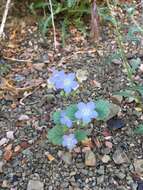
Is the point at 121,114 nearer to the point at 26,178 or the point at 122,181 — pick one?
the point at 122,181

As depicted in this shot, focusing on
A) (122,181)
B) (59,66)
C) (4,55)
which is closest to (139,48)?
(59,66)

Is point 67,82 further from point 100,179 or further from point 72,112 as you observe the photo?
point 100,179

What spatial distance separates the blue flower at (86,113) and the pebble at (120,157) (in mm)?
175

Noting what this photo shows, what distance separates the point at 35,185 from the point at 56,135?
16cm

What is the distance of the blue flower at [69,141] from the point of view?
140cm

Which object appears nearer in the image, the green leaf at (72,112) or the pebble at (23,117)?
the green leaf at (72,112)

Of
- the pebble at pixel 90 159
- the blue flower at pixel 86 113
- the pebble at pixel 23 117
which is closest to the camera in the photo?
the blue flower at pixel 86 113

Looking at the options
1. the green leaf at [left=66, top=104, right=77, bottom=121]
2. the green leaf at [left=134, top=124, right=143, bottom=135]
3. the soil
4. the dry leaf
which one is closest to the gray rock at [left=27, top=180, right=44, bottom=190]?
the soil

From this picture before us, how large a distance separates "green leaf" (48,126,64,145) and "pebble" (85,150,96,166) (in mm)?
102

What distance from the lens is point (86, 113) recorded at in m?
1.35

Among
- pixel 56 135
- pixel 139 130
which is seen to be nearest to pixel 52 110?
pixel 56 135

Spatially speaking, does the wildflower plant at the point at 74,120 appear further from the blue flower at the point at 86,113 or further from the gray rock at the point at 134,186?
the gray rock at the point at 134,186

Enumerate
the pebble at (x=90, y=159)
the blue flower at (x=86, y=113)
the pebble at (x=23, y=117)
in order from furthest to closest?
the pebble at (x=23, y=117)
the pebble at (x=90, y=159)
the blue flower at (x=86, y=113)

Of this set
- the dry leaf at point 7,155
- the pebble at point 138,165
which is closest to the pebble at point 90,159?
the pebble at point 138,165
